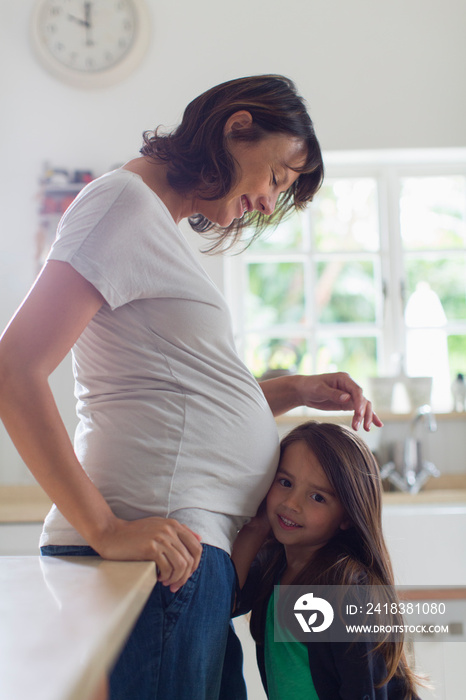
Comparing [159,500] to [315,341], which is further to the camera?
[315,341]

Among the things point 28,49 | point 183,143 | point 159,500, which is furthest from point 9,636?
point 28,49

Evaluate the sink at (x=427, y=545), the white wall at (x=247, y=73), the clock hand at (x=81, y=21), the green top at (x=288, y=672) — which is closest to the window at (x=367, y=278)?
the white wall at (x=247, y=73)

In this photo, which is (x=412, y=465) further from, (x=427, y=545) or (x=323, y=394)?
(x=323, y=394)

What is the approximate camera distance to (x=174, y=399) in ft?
2.48

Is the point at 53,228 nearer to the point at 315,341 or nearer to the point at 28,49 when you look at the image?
the point at 28,49

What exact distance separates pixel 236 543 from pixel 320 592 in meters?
0.15

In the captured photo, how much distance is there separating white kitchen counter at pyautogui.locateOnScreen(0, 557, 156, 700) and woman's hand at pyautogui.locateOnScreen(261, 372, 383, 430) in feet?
1.71

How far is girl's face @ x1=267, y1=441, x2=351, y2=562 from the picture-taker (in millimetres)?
1074

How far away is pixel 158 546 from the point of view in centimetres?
67

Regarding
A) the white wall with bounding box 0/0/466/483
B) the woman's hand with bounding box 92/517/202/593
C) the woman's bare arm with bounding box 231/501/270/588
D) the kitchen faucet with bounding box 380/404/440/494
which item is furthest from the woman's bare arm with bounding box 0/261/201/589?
the white wall with bounding box 0/0/466/483

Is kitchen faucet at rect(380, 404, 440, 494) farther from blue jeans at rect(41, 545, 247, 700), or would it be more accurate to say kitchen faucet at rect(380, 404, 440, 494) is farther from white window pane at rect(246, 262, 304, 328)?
blue jeans at rect(41, 545, 247, 700)

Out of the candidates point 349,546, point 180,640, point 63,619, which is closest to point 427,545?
point 349,546

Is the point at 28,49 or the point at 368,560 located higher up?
the point at 28,49

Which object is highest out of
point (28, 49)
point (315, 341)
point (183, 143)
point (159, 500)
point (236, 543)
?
point (28, 49)
